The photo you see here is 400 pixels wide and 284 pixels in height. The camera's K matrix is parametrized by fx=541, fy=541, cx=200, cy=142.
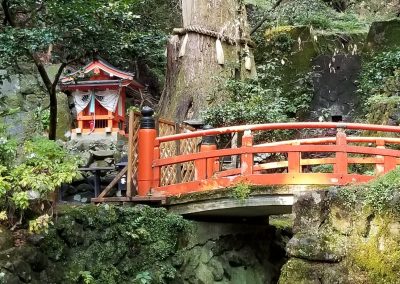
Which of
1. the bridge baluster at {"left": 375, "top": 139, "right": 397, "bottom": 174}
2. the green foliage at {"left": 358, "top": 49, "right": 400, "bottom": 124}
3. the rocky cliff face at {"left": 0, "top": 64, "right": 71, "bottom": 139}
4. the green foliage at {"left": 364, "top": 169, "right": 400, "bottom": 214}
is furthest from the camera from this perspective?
the rocky cliff face at {"left": 0, "top": 64, "right": 71, "bottom": 139}

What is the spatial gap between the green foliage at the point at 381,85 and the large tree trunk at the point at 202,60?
8.91 feet

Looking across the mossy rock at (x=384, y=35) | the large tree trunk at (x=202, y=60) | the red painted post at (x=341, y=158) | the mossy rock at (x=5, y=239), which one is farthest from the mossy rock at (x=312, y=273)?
the mossy rock at (x=384, y=35)

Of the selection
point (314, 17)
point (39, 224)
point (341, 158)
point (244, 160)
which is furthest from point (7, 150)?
point (314, 17)

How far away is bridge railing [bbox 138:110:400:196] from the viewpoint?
6891mm

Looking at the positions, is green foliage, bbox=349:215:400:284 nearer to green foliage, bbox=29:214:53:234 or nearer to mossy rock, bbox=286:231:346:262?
mossy rock, bbox=286:231:346:262

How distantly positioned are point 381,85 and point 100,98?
6.60 meters

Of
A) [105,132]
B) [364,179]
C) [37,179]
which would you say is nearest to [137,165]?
[37,179]

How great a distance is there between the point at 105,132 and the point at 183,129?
4.29 m

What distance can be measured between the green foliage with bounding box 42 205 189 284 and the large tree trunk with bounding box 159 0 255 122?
374 cm

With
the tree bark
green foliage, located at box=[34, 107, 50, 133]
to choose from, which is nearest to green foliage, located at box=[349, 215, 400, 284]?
the tree bark

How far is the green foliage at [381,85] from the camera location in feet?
36.3

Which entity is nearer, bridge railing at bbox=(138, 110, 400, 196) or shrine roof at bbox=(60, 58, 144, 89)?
bridge railing at bbox=(138, 110, 400, 196)

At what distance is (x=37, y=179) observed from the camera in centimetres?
525

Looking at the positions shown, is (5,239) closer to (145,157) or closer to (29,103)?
(145,157)
